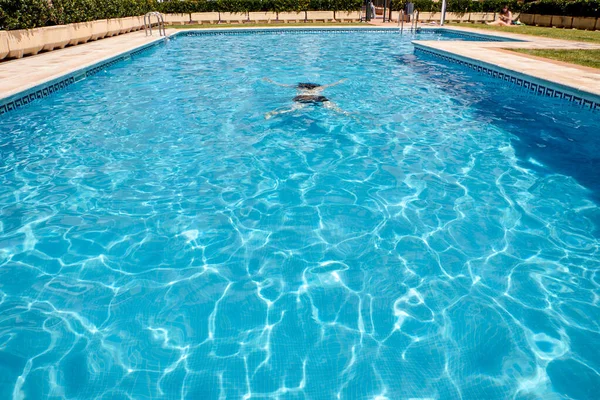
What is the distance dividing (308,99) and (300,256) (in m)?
6.62

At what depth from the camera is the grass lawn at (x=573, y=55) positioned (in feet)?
37.7

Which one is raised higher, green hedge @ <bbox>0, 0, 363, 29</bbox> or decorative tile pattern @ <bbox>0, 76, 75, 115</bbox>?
green hedge @ <bbox>0, 0, 363, 29</bbox>

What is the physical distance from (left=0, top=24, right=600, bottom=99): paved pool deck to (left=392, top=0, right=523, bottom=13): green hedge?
1526 cm

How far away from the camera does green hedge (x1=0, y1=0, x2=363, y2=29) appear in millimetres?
14148

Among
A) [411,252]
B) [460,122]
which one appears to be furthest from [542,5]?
[411,252]

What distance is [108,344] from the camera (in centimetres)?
351

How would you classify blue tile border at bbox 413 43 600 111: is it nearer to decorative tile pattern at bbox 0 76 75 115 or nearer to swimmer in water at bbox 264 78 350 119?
swimmer in water at bbox 264 78 350 119

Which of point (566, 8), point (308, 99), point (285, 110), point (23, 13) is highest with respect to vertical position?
point (23, 13)

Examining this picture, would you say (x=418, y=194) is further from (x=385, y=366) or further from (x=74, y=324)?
(x=74, y=324)

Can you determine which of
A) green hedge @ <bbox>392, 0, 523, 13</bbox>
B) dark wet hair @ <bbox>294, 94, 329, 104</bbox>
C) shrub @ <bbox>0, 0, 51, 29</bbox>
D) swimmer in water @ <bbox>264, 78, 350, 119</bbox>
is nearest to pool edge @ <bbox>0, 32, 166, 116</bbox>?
shrub @ <bbox>0, 0, 51, 29</bbox>

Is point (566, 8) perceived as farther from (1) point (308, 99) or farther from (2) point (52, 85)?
(2) point (52, 85)

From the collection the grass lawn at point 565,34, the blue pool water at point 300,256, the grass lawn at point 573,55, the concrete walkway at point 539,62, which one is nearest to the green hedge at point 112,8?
the blue pool water at point 300,256

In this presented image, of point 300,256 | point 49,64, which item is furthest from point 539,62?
point 49,64

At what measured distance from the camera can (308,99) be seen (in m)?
10.4
